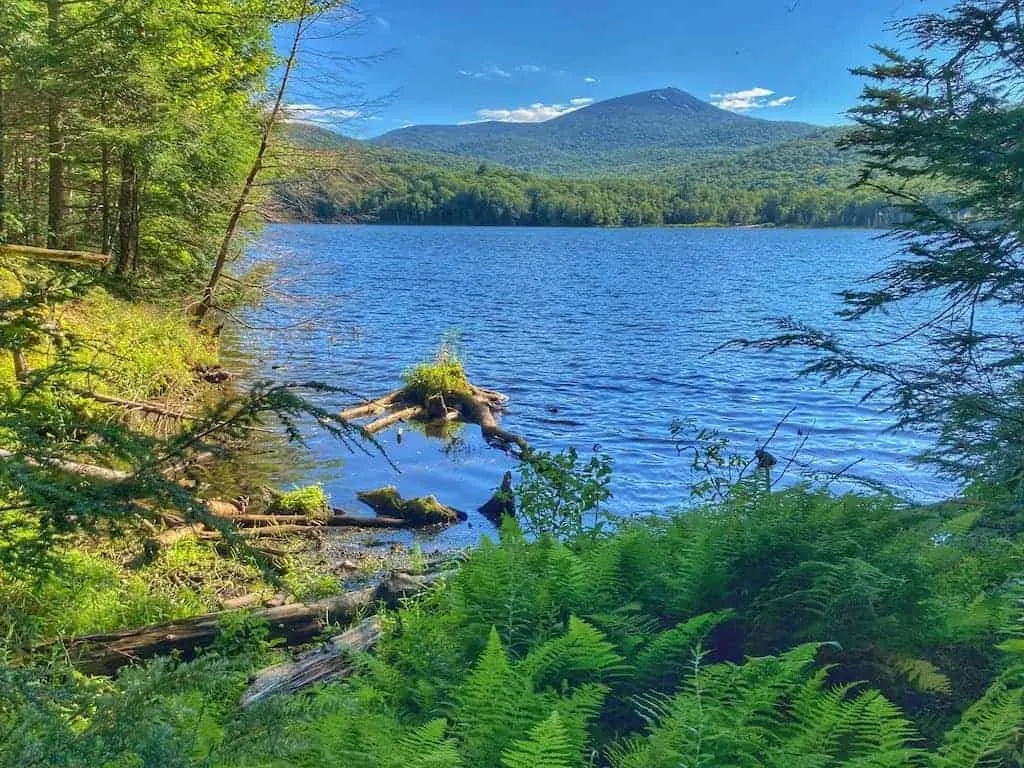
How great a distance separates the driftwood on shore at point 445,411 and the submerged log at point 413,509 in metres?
3.85

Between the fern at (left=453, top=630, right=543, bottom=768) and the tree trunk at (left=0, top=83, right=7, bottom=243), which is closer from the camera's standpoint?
the fern at (left=453, top=630, right=543, bottom=768)

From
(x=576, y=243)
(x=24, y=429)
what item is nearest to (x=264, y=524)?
(x=24, y=429)

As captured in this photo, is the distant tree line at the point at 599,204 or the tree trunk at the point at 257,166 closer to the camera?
the tree trunk at the point at 257,166

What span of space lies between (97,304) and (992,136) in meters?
12.8

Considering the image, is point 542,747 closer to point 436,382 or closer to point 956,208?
point 956,208

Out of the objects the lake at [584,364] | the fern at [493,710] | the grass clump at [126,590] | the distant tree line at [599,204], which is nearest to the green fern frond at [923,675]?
the fern at [493,710]

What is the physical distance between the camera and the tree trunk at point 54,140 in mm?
10556

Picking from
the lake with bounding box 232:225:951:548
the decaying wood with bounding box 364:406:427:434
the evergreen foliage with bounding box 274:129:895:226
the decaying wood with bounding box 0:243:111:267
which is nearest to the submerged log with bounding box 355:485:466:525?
the lake with bounding box 232:225:951:548

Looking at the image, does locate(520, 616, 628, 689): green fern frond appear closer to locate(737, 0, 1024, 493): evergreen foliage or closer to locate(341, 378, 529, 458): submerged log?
locate(737, 0, 1024, 493): evergreen foliage

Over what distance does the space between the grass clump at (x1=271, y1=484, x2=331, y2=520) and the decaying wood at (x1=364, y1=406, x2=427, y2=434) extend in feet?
14.4

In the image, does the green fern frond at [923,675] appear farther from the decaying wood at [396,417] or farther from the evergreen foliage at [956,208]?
the decaying wood at [396,417]

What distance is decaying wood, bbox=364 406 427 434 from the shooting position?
15.9 m

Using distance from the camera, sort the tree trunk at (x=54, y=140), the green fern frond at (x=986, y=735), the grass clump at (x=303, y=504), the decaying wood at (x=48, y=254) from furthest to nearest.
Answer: the grass clump at (x=303, y=504) < the tree trunk at (x=54, y=140) < the decaying wood at (x=48, y=254) < the green fern frond at (x=986, y=735)

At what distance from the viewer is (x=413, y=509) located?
11.5 meters
